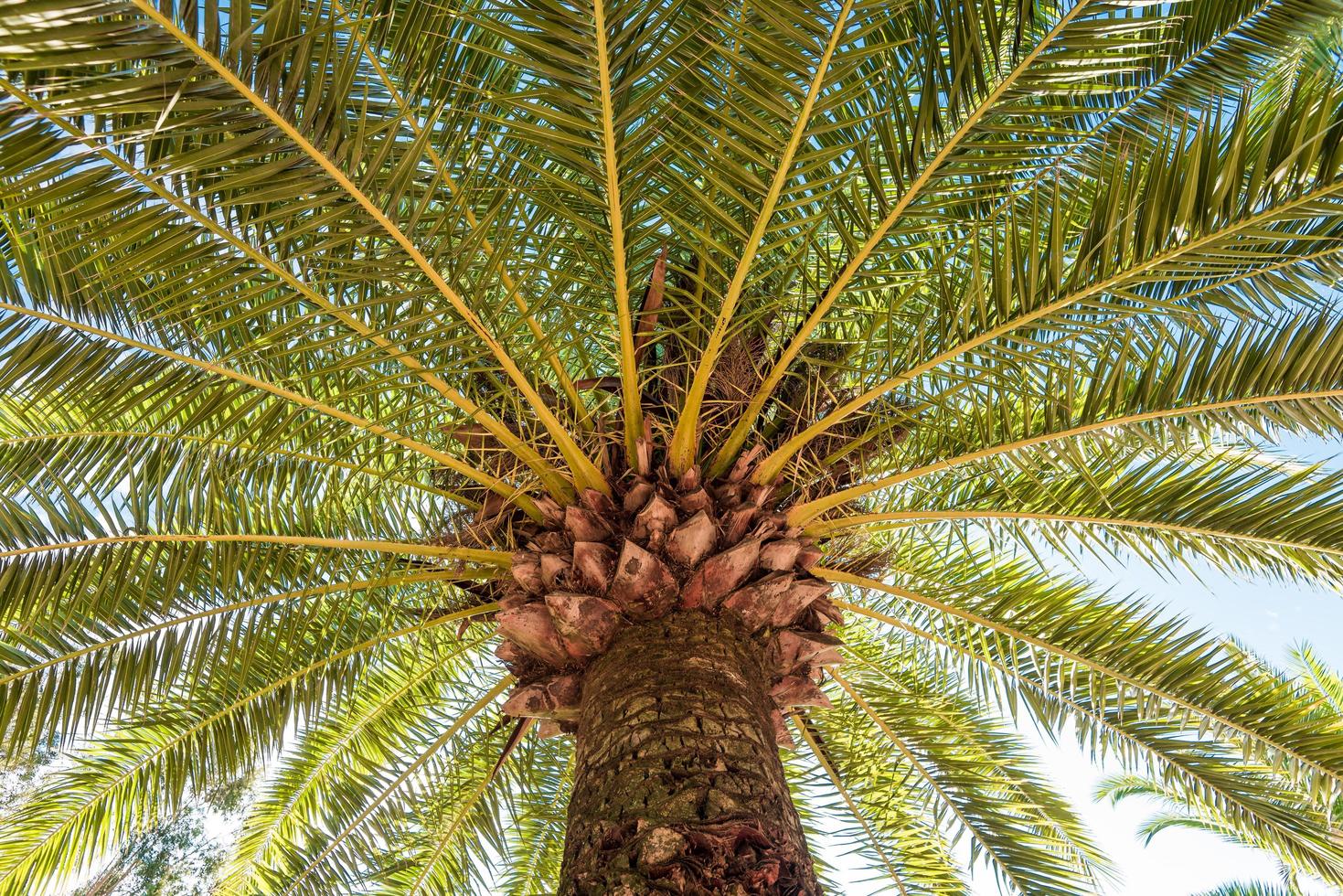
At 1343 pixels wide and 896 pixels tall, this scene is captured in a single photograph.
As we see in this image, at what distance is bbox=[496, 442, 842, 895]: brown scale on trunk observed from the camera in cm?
225

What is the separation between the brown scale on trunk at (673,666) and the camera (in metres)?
2.25

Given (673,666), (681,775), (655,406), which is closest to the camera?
(681,775)

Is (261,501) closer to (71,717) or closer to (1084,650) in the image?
(71,717)

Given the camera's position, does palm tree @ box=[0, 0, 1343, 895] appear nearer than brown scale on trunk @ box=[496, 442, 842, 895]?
No

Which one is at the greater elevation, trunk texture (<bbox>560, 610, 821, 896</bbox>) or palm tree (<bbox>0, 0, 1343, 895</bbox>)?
palm tree (<bbox>0, 0, 1343, 895</bbox>)

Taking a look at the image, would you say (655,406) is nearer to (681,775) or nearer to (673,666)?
(673,666)

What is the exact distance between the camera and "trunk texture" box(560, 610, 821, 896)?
2.18 m

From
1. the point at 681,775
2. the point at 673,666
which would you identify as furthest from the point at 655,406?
the point at 681,775

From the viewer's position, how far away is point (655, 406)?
11.9 ft

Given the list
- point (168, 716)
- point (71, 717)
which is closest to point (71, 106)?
point (71, 717)

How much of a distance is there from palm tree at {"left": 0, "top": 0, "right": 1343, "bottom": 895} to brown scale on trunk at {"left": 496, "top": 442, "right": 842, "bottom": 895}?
0.02m

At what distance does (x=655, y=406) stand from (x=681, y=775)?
156 cm

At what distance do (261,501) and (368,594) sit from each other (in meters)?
0.60

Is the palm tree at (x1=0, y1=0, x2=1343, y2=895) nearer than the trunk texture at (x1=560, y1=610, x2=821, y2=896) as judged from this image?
No
